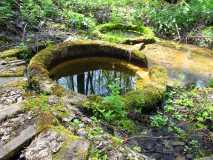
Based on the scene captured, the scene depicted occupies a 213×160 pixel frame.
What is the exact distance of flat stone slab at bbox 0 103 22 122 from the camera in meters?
3.67

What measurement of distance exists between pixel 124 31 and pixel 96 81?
9.10 ft

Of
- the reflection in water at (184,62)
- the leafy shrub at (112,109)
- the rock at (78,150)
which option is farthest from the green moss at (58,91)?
the reflection in water at (184,62)

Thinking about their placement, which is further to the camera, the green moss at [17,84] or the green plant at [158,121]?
the green plant at [158,121]

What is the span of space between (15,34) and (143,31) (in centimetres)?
270

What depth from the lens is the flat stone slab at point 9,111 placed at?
3666 millimetres

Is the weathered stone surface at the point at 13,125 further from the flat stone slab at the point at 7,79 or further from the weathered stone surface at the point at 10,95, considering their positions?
the flat stone slab at the point at 7,79

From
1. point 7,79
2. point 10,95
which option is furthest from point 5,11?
point 10,95

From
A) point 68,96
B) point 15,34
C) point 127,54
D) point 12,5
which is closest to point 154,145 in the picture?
point 68,96

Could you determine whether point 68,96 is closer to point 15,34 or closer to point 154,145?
point 154,145

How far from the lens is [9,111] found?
3740 millimetres

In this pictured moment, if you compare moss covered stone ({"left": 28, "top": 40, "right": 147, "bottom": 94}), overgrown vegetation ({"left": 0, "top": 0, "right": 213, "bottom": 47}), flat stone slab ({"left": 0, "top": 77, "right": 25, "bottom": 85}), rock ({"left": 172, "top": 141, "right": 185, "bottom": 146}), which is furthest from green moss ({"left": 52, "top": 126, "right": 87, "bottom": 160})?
overgrown vegetation ({"left": 0, "top": 0, "right": 213, "bottom": 47})

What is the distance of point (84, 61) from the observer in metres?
6.39

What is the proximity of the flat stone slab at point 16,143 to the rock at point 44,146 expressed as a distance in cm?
8

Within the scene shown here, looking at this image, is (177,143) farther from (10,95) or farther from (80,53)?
(80,53)
